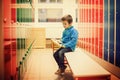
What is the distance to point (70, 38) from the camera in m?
4.07

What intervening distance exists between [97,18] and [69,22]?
75 centimetres

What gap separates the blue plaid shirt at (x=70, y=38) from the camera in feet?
12.9

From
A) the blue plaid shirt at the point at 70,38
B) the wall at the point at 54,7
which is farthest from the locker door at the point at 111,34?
the wall at the point at 54,7

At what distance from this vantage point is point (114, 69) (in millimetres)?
3533

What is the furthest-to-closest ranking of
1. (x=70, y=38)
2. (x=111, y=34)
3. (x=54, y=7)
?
(x=54, y=7) → (x=70, y=38) → (x=111, y=34)

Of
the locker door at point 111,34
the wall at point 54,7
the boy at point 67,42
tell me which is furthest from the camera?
the wall at point 54,7

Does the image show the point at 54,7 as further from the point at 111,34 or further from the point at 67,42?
the point at 111,34

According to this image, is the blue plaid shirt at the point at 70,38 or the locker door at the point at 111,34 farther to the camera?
the blue plaid shirt at the point at 70,38

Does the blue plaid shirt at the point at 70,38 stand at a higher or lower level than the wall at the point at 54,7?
lower

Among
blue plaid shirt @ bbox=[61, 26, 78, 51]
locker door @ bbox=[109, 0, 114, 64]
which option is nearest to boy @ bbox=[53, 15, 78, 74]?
blue plaid shirt @ bbox=[61, 26, 78, 51]

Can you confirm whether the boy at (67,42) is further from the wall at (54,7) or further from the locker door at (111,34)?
the wall at (54,7)

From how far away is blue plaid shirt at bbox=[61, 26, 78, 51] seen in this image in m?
3.94

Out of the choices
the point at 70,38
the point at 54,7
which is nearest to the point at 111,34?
the point at 70,38

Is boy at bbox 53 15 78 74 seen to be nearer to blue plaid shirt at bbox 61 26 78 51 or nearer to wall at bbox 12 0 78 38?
blue plaid shirt at bbox 61 26 78 51
